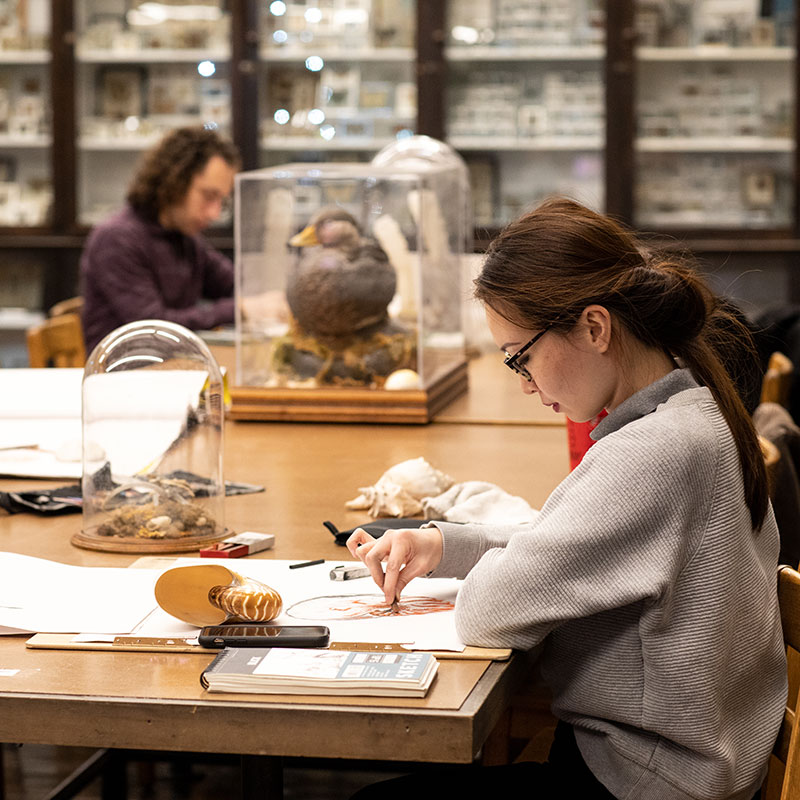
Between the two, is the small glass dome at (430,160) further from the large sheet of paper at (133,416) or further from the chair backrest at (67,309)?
the large sheet of paper at (133,416)

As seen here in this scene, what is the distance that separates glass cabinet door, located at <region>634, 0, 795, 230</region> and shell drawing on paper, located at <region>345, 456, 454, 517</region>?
144 inches

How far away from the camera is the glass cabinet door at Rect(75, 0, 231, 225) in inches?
209

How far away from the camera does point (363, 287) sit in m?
2.33

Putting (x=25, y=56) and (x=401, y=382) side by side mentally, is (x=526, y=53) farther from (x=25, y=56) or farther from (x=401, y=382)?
(x=401, y=382)

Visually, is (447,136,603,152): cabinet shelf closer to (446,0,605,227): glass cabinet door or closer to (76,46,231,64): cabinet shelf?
(446,0,605,227): glass cabinet door

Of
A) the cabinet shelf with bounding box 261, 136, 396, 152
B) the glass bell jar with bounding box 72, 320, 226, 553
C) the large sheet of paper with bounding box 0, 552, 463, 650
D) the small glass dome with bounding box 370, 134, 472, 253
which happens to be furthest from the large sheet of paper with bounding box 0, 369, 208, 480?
the cabinet shelf with bounding box 261, 136, 396, 152

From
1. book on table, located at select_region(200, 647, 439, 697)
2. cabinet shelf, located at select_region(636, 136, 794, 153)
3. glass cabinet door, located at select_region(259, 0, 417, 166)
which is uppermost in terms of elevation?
glass cabinet door, located at select_region(259, 0, 417, 166)

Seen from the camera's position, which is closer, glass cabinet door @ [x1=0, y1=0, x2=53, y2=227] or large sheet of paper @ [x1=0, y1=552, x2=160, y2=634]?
large sheet of paper @ [x1=0, y1=552, x2=160, y2=634]

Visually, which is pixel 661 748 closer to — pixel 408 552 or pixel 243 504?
pixel 408 552

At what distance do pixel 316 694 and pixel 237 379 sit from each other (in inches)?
60.6

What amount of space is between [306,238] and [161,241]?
1.70m

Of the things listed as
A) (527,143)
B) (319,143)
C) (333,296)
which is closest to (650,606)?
(333,296)

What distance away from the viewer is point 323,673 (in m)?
1.01

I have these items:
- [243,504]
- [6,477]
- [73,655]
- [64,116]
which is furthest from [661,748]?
[64,116]
